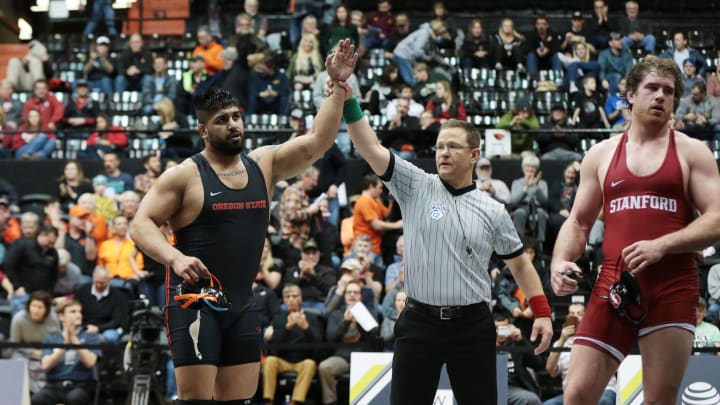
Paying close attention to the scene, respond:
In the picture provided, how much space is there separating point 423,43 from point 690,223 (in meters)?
11.8

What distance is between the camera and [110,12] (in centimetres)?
2000

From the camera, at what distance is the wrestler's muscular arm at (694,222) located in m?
5.15

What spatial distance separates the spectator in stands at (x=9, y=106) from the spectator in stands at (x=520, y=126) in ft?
23.4

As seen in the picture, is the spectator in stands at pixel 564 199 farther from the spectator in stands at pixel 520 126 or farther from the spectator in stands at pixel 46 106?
the spectator in stands at pixel 46 106

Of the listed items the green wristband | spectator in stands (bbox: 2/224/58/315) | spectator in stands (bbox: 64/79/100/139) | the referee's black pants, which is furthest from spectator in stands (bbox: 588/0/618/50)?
the referee's black pants

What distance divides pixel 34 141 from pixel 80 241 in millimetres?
2922

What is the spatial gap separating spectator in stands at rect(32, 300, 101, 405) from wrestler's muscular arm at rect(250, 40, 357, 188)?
203 inches

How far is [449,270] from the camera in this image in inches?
244

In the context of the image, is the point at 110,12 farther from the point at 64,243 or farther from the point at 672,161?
the point at 672,161

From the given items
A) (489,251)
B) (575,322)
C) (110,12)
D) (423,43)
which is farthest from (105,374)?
(110,12)

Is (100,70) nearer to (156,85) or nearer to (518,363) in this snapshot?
A: (156,85)

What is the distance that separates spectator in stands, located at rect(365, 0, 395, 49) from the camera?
17.8 m

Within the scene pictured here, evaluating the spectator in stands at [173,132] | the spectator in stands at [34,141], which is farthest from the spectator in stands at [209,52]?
the spectator in stands at [34,141]

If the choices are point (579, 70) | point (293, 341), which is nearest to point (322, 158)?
point (293, 341)
